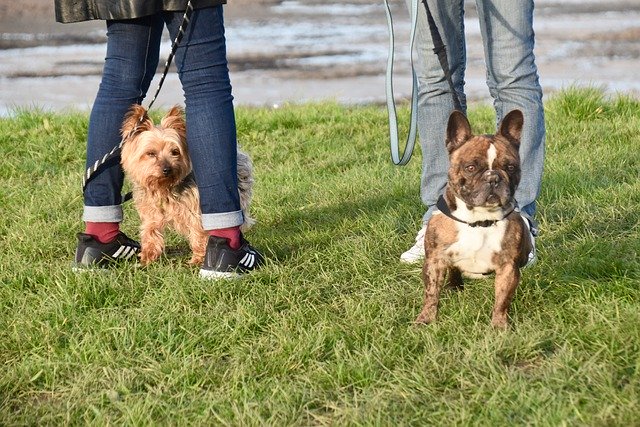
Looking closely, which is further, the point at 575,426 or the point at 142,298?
the point at 142,298

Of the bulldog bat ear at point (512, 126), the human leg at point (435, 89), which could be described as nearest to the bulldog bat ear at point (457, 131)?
the bulldog bat ear at point (512, 126)

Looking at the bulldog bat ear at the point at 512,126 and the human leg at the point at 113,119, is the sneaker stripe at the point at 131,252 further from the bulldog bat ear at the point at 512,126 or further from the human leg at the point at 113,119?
the bulldog bat ear at the point at 512,126

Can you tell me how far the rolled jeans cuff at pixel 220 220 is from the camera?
428 cm

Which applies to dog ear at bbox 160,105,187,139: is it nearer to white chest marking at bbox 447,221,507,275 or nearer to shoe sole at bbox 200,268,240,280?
shoe sole at bbox 200,268,240,280

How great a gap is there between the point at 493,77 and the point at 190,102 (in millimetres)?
1474

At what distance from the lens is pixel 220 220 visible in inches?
169

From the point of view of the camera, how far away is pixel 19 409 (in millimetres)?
3064

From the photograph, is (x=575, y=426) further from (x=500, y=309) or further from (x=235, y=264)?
(x=235, y=264)

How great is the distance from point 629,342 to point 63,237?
3244mm

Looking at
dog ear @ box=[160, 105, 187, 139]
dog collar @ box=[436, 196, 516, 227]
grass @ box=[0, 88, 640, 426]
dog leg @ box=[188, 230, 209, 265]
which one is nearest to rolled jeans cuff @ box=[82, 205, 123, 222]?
grass @ box=[0, 88, 640, 426]

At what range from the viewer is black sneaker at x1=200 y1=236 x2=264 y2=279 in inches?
165

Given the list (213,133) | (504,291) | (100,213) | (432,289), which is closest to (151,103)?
(213,133)

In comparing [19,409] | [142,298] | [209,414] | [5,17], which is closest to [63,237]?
[142,298]

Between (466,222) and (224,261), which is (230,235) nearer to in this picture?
(224,261)
